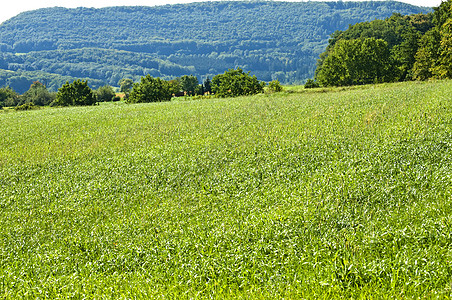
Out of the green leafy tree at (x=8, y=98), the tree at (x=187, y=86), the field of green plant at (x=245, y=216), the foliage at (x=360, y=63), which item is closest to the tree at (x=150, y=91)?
the foliage at (x=360, y=63)

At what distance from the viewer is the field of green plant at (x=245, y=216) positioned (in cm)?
605

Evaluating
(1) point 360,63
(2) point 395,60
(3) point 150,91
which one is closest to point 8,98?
(3) point 150,91

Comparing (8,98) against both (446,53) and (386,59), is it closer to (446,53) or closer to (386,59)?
(386,59)

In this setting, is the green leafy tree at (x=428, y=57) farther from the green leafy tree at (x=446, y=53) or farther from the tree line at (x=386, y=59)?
the green leafy tree at (x=446, y=53)

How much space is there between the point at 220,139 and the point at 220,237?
1069cm

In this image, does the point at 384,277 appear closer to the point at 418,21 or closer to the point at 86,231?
the point at 86,231

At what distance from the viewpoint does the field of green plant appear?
6.05 m

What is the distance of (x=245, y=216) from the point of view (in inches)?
344

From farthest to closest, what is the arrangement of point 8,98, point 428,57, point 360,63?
point 8,98
point 360,63
point 428,57

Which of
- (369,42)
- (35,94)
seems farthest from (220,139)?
(35,94)

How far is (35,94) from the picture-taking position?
130 metres

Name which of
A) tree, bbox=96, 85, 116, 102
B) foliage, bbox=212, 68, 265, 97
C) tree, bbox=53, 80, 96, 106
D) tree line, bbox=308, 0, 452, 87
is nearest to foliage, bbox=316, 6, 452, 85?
tree line, bbox=308, 0, 452, 87

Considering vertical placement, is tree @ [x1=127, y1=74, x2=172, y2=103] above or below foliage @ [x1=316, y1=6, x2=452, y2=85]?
below

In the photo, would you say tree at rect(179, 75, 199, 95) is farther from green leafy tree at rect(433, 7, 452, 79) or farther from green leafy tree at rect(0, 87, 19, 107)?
green leafy tree at rect(433, 7, 452, 79)
